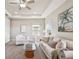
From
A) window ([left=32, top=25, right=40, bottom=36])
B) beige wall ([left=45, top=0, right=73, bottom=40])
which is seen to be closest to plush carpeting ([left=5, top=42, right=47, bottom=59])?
beige wall ([left=45, top=0, right=73, bottom=40])

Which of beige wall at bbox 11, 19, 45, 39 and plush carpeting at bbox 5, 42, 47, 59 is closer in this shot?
plush carpeting at bbox 5, 42, 47, 59

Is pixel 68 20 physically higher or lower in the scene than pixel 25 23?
lower

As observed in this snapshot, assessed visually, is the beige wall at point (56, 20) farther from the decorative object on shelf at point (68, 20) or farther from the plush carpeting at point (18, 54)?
the plush carpeting at point (18, 54)

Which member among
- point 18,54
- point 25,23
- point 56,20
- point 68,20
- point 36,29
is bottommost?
point 18,54

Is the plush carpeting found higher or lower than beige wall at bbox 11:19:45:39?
lower

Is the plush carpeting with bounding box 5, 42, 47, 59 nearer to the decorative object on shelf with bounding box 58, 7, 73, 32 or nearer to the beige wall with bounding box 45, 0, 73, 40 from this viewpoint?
the beige wall with bounding box 45, 0, 73, 40

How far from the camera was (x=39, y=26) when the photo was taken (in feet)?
43.6

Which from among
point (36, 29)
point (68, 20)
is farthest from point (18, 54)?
point (36, 29)

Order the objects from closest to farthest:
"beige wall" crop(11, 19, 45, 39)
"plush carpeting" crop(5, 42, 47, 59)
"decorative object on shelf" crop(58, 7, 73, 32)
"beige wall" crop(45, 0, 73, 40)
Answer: "decorative object on shelf" crop(58, 7, 73, 32), "beige wall" crop(45, 0, 73, 40), "plush carpeting" crop(5, 42, 47, 59), "beige wall" crop(11, 19, 45, 39)

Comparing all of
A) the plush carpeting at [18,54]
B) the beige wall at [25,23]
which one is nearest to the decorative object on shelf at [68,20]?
the plush carpeting at [18,54]

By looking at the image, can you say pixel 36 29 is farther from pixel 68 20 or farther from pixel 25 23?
pixel 68 20
